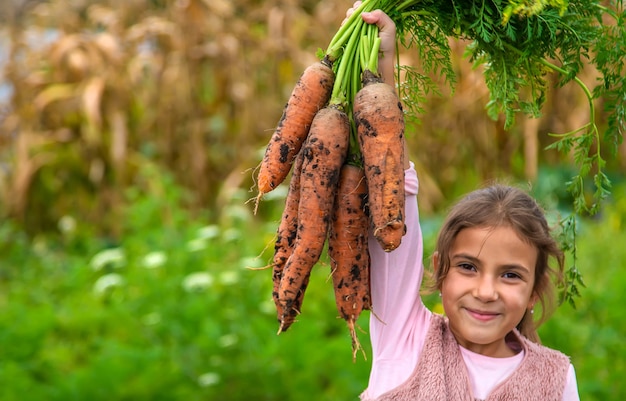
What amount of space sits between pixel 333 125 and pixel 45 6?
7480 millimetres

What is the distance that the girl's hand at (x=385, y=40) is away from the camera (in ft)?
5.62

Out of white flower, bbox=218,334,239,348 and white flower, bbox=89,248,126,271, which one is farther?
white flower, bbox=89,248,126,271

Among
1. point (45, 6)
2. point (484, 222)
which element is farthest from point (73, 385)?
point (45, 6)

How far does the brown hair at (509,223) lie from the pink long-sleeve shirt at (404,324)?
108 mm

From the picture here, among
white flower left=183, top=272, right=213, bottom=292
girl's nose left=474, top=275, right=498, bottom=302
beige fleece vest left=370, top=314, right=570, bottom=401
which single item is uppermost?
white flower left=183, top=272, right=213, bottom=292

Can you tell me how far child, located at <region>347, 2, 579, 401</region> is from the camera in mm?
1885

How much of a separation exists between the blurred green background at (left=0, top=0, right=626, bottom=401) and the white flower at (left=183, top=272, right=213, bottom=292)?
0.05m

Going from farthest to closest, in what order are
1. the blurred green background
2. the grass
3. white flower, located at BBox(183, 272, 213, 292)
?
white flower, located at BBox(183, 272, 213, 292) → the blurred green background → the grass

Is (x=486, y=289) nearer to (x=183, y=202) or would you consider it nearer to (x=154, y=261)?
(x=154, y=261)

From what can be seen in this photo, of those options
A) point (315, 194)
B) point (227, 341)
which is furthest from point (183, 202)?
point (315, 194)

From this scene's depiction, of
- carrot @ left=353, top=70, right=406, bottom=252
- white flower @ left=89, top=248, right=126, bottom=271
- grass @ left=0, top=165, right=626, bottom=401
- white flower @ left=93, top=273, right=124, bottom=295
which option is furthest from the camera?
white flower @ left=89, top=248, right=126, bottom=271

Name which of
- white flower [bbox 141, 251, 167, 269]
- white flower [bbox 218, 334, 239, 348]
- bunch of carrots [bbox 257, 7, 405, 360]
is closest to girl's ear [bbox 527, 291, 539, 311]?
bunch of carrots [bbox 257, 7, 405, 360]

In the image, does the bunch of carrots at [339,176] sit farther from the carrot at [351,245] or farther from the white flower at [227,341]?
the white flower at [227,341]

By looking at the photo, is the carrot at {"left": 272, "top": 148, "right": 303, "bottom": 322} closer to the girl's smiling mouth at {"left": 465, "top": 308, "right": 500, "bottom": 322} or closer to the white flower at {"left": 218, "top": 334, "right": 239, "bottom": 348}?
the girl's smiling mouth at {"left": 465, "top": 308, "right": 500, "bottom": 322}
